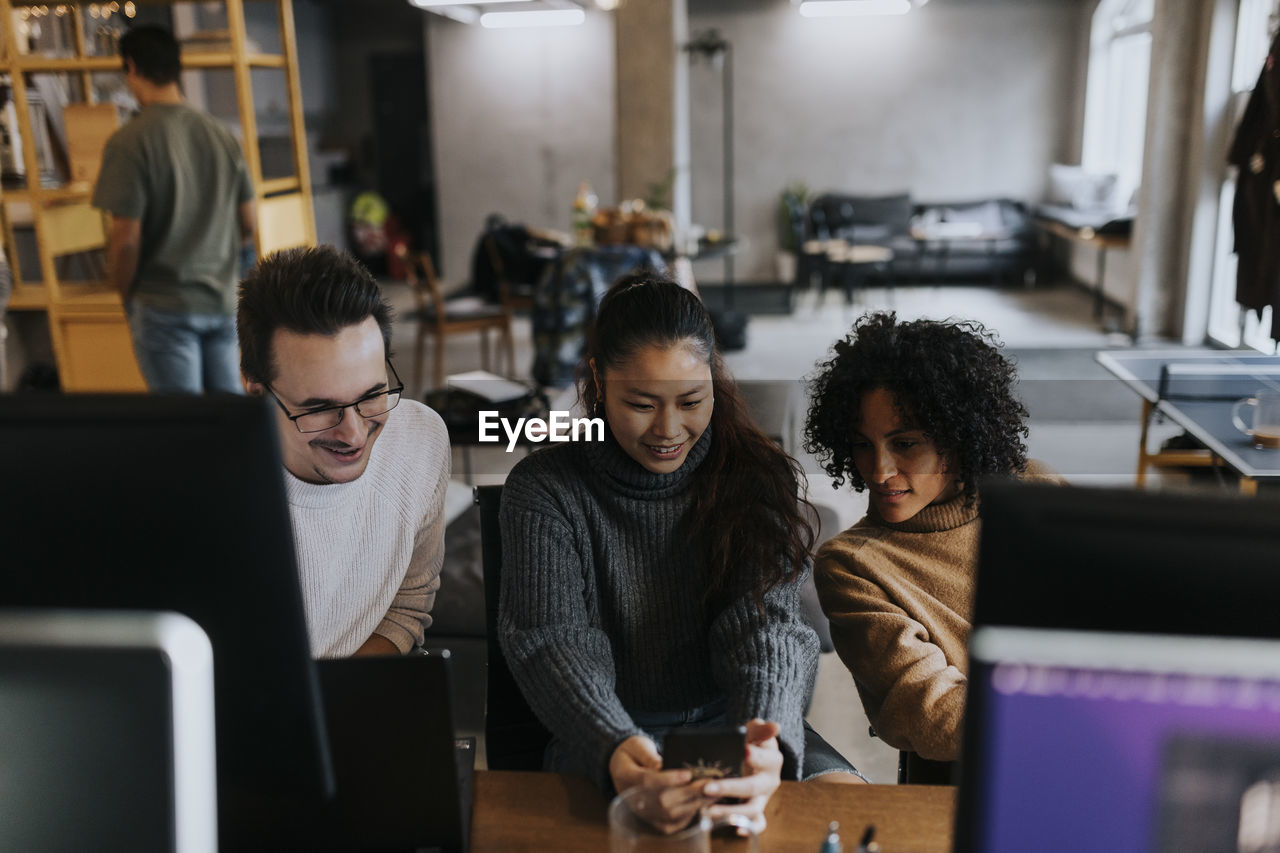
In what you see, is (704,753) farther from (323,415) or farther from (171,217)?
(171,217)

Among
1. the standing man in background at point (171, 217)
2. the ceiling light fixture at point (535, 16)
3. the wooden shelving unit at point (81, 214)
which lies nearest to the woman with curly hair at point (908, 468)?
the standing man in background at point (171, 217)

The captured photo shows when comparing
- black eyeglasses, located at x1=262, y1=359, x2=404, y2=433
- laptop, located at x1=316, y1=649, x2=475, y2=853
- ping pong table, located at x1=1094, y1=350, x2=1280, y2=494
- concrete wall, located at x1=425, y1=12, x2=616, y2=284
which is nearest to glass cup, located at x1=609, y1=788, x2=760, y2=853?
laptop, located at x1=316, y1=649, x2=475, y2=853

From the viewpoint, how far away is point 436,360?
548cm

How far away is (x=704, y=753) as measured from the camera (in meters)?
0.87

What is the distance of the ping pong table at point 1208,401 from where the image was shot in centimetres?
184

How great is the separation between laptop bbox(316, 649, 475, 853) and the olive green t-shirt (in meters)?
2.60

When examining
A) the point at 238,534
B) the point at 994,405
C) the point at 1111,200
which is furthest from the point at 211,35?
the point at 1111,200

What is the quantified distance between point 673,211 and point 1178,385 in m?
4.67

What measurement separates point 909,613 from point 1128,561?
2.65ft

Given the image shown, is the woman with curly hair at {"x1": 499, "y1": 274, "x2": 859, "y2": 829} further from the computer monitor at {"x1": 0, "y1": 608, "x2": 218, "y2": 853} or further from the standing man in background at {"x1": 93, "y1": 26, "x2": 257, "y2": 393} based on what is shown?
the standing man in background at {"x1": 93, "y1": 26, "x2": 257, "y2": 393}

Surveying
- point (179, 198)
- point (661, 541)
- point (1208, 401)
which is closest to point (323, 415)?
point (661, 541)

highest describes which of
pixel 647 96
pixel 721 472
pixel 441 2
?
pixel 441 2

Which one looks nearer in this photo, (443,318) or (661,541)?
(661,541)

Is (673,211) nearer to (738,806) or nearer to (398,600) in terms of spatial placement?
(398,600)
